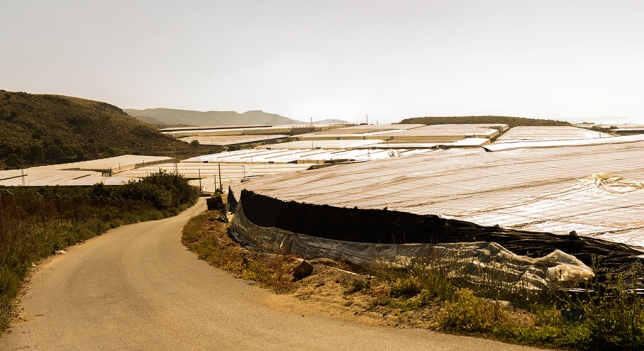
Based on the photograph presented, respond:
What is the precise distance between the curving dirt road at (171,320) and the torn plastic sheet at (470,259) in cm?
189

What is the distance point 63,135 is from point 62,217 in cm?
8442

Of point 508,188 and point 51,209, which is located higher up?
point 508,188

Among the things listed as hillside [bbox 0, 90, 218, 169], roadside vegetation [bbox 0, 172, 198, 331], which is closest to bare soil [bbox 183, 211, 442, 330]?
roadside vegetation [bbox 0, 172, 198, 331]

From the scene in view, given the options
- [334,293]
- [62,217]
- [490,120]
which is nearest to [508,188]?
[334,293]

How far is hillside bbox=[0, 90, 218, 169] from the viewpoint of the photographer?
8744 centimetres

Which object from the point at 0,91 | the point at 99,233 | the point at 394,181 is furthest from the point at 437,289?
the point at 0,91

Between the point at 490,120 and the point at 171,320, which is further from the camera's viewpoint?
the point at 490,120

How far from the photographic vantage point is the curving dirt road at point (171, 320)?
7.99 meters

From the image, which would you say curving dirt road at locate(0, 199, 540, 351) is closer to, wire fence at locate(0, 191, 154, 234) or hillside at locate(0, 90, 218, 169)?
wire fence at locate(0, 191, 154, 234)

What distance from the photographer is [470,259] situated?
32.3 ft

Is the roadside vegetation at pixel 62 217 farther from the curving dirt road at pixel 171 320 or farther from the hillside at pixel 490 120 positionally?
the hillside at pixel 490 120

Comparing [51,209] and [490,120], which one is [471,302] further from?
[490,120]

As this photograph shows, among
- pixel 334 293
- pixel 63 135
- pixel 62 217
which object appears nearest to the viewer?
pixel 334 293

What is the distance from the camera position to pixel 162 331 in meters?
9.09
